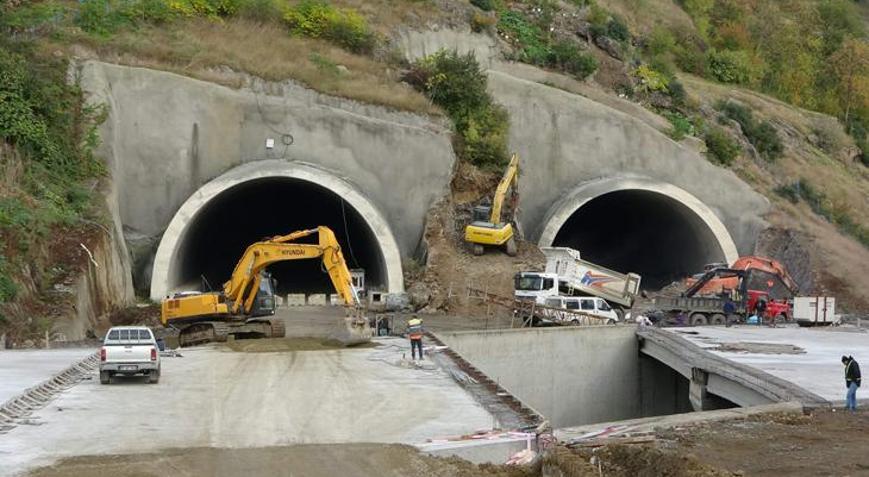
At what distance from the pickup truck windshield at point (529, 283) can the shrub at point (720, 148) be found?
17.9 m

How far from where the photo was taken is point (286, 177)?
51438mm

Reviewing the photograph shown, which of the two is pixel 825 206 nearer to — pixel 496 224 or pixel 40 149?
pixel 496 224

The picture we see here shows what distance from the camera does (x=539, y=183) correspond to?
59750 mm

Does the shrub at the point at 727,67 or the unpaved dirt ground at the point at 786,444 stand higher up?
the shrub at the point at 727,67

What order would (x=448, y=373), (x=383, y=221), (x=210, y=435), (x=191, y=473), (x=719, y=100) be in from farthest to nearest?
1. (x=719, y=100)
2. (x=383, y=221)
3. (x=448, y=373)
4. (x=210, y=435)
5. (x=191, y=473)

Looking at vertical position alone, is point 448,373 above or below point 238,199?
below

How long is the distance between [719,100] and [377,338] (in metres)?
39.3

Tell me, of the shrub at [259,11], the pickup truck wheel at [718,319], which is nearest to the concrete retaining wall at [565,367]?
the pickup truck wheel at [718,319]

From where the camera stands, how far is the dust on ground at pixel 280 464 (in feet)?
62.4

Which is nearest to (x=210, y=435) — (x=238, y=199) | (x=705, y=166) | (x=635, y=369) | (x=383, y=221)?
(x=635, y=369)

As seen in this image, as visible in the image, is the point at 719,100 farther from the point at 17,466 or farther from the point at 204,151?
the point at 17,466

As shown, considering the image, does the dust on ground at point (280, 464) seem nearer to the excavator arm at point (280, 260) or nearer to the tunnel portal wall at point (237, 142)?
the excavator arm at point (280, 260)

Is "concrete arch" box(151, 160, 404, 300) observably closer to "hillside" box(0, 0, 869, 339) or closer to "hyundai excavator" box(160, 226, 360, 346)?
"hillside" box(0, 0, 869, 339)

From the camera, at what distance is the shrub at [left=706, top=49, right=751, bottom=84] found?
85875 millimetres
